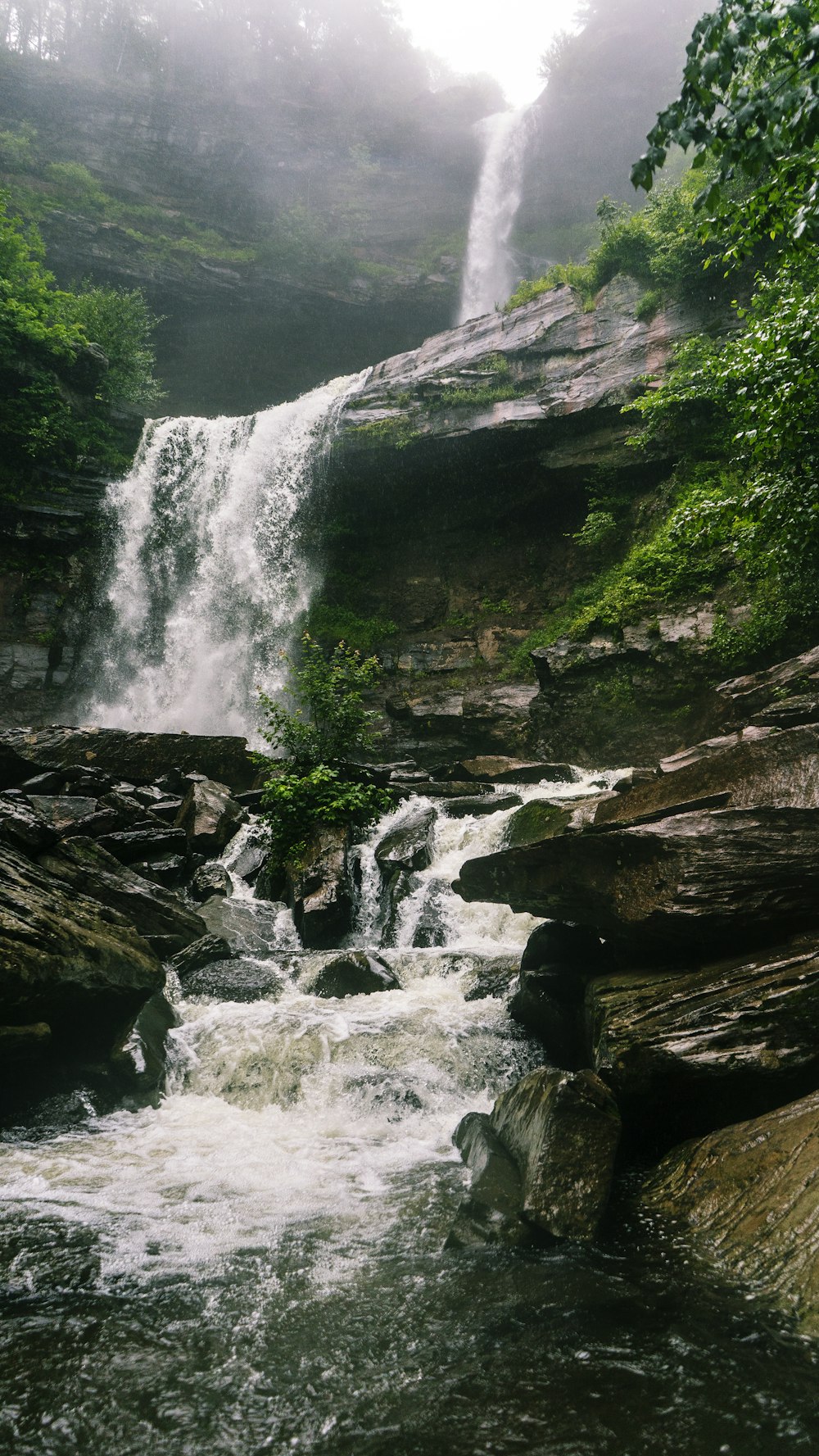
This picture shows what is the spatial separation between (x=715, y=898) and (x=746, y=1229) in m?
1.93

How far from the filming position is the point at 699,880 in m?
4.70

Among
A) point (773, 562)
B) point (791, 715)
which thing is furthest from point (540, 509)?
point (791, 715)

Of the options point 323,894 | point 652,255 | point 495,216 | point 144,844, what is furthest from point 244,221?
point 323,894

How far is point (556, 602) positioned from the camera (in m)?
20.9

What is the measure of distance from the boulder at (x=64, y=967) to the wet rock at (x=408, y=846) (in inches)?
151

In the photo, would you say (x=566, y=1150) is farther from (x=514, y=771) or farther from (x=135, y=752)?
(x=135, y=752)

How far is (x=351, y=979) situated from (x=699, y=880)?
3.61 metres

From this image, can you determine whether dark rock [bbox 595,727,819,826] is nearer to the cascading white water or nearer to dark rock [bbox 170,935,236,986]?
dark rock [bbox 170,935,236,986]

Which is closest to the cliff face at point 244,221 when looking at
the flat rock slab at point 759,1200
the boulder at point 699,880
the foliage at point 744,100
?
the foliage at point 744,100

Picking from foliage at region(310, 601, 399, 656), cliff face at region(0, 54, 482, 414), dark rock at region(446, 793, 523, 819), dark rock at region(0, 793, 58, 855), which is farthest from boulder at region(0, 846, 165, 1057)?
cliff face at region(0, 54, 482, 414)

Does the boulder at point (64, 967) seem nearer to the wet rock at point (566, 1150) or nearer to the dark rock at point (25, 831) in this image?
the dark rock at point (25, 831)

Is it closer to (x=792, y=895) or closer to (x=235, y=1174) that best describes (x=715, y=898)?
(x=792, y=895)

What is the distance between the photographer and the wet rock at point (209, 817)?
10688 mm

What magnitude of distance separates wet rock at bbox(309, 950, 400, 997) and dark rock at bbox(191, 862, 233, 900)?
2985 mm
